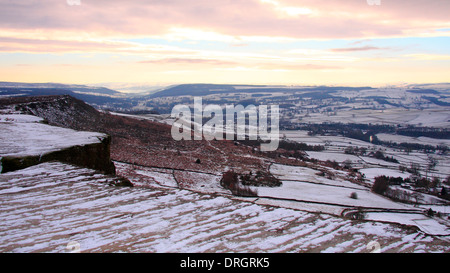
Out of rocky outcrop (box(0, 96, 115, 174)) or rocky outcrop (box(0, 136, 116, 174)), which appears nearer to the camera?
rocky outcrop (box(0, 136, 116, 174))

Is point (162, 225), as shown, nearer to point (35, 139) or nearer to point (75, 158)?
point (75, 158)

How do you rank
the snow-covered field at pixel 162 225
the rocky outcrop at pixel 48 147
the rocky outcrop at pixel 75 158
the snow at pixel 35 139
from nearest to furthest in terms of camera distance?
the snow-covered field at pixel 162 225
the rocky outcrop at pixel 75 158
the rocky outcrop at pixel 48 147
the snow at pixel 35 139

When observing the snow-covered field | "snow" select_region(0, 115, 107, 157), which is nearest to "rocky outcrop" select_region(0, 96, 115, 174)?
"snow" select_region(0, 115, 107, 157)

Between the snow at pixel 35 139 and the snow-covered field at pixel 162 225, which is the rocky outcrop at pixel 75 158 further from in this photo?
the snow-covered field at pixel 162 225

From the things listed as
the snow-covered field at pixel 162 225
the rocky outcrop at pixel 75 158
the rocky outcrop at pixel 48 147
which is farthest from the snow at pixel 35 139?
the snow-covered field at pixel 162 225

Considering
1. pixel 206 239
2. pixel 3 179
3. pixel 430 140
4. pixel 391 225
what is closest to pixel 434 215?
pixel 391 225

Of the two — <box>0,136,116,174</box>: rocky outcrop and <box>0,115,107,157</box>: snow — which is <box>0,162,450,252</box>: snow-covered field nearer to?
<box>0,136,116,174</box>: rocky outcrop

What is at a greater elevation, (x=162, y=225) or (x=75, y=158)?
(x=75, y=158)

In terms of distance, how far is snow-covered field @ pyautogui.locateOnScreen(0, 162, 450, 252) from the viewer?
4.34m

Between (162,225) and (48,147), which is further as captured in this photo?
(48,147)

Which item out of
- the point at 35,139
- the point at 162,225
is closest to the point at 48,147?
the point at 35,139

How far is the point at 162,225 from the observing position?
16.3 feet

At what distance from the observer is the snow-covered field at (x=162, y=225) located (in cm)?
434
